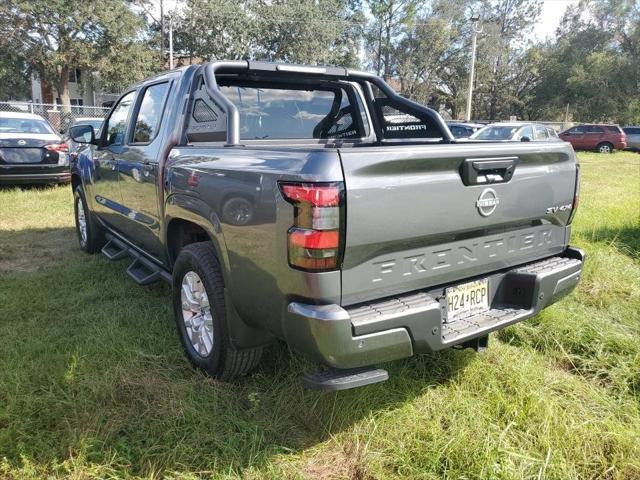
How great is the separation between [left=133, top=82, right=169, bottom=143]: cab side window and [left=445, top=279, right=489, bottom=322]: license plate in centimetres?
241

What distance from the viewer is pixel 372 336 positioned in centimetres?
209

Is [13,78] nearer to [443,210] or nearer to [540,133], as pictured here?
[540,133]

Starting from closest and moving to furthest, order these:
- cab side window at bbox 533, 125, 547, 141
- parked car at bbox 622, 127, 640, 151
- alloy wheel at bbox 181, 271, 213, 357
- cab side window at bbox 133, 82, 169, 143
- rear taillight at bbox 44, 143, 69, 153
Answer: alloy wheel at bbox 181, 271, 213, 357
cab side window at bbox 133, 82, 169, 143
rear taillight at bbox 44, 143, 69, 153
cab side window at bbox 533, 125, 547, 141
parked car at bbox 622, 127, 640, 151

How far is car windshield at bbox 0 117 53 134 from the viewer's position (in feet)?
32.4

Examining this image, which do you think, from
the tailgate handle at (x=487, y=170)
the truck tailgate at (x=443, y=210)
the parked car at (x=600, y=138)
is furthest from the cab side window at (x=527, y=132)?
the tailgate handle at (x=487, y=170)

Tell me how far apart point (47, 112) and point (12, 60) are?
17.7m

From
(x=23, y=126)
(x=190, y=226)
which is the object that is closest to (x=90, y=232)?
(x=190, y=226)

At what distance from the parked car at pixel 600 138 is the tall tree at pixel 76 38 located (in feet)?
87.0

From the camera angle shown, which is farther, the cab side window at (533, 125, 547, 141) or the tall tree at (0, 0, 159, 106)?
the tall tree at (0, 0, 159, 106)

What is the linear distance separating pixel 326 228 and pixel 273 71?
1.92 m

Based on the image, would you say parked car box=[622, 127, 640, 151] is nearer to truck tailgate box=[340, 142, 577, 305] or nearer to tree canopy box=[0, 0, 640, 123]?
tree canopy box=[0, 0, 640, 123]

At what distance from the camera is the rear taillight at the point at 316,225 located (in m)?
1.99

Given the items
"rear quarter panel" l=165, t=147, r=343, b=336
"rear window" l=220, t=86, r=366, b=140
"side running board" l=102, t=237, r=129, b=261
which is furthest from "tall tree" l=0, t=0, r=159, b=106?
"rear quarter panel" l=165, t=147, r=343, b=336

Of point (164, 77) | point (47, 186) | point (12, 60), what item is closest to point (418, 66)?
point (12, 60)
